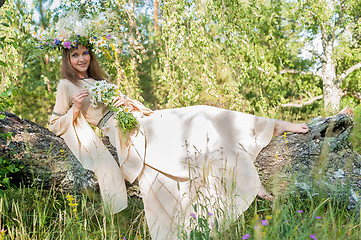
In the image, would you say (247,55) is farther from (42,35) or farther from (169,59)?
(42,35)

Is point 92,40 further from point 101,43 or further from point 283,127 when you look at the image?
point 283,127

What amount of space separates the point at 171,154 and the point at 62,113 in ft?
2.95

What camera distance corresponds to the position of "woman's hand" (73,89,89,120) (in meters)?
2.43

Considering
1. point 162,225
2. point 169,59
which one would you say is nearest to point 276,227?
point 162,225

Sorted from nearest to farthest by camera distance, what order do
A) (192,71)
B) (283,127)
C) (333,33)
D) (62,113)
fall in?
(283,127), (62,113), (192,71), (333,33)

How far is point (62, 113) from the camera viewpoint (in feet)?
8.45

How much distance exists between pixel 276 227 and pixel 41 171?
1491 mm

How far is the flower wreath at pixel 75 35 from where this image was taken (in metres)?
2.65

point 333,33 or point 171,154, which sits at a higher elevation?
point 333,33

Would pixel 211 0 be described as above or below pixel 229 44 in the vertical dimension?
above

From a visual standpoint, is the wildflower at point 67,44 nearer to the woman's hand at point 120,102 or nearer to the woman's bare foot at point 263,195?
the woman's hand at point 120,102

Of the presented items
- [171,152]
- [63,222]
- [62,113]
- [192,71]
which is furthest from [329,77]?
[63,222]

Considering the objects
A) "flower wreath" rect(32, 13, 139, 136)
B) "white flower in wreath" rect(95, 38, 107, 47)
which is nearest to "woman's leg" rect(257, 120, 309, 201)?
"flower wreath" rect(32, 13, 139, 136)

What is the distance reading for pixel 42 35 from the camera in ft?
8.70
